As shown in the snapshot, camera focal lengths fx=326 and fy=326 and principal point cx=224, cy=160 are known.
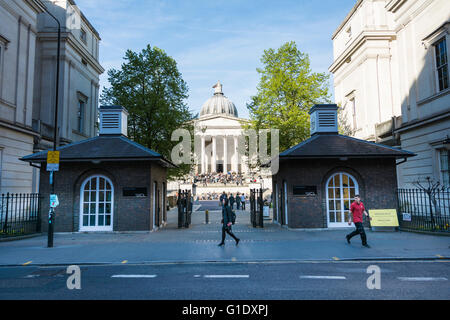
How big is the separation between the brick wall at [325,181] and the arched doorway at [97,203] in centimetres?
863

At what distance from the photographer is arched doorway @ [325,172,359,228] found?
1562 centimetres

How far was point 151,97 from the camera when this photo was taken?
24.0m

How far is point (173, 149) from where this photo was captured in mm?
24719

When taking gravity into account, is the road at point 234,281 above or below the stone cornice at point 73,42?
below

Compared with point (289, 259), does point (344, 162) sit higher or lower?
A: higher

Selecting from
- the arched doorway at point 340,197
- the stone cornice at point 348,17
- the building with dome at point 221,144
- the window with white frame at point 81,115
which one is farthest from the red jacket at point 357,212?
the building with dome at point 221,144

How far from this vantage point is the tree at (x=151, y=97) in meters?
24.0

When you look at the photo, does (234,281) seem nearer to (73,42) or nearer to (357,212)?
(357,212)

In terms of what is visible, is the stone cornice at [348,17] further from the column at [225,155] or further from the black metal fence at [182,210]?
the column at [225,155]

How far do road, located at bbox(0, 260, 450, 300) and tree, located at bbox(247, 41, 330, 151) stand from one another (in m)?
16.4

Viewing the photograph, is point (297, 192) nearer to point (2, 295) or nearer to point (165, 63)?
point (2, 295)

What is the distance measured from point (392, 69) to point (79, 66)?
93.3 ft

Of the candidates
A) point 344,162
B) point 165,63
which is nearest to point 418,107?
point 344,162

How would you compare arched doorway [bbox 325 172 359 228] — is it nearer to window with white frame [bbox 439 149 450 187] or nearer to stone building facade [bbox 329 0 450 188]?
stone building facade [bbox 329 0 450 188]
